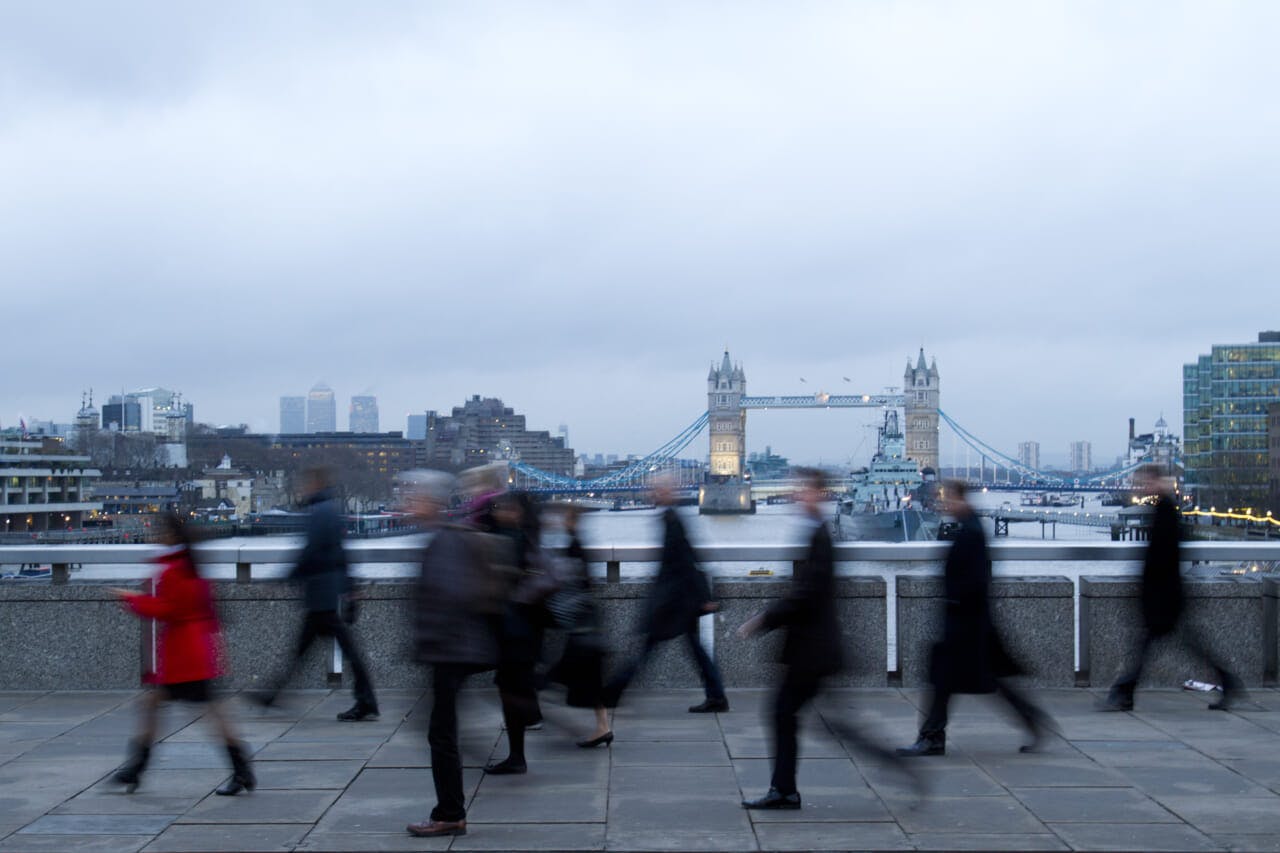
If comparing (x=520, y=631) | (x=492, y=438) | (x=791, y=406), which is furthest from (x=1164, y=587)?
(x=791, y=406)

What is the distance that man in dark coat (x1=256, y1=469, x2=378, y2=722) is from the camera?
834 centimetres

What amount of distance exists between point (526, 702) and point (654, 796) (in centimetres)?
84

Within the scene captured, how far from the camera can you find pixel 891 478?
8975 centimetres

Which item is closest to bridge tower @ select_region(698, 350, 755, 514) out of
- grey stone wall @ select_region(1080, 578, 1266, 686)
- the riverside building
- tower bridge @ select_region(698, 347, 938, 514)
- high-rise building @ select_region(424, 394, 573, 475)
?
tower bridge @ select_region(698, 347, 938, 514)

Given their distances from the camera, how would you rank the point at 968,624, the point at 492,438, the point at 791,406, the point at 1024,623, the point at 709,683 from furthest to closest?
the point at 791,406, the point at 492,438, the point at 1024,623, the point at 709,683, the point at 968,624

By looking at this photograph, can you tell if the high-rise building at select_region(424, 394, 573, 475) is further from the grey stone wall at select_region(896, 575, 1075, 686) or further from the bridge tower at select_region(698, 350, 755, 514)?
the grey stone wall at select_region(896, 575, 1075, 686)

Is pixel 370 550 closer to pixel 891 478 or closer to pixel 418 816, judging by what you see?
pixel 418 816

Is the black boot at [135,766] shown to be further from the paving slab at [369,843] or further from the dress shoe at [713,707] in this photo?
the dress shoe at [713,707]

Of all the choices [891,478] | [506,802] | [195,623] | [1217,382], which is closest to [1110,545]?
[506,802]

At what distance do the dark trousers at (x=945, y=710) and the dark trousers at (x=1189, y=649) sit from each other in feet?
4.05

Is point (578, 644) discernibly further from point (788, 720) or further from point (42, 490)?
point (42, 490)

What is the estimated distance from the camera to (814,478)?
22.3 ft

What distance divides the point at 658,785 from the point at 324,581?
8.24 ft

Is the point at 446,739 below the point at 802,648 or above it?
below
